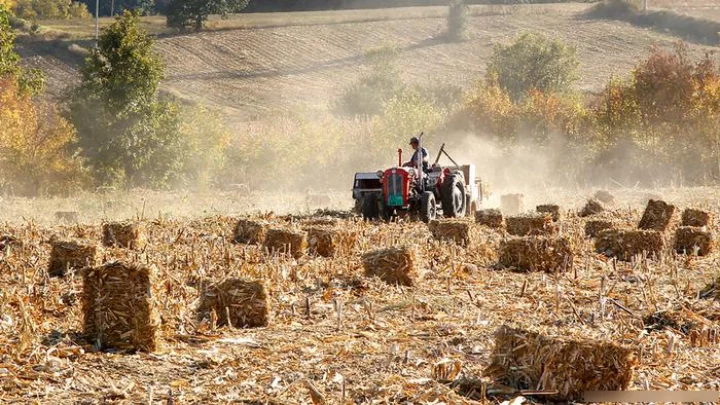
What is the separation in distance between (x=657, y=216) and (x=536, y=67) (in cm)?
6161

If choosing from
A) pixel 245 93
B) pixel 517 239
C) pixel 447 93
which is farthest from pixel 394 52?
pixel 517 239

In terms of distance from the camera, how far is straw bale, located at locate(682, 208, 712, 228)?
19.7 meters

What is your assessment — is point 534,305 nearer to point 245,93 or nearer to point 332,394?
point 332,394

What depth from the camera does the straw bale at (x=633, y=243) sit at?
54.6 ft

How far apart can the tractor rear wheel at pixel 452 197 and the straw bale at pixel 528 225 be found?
111 inches

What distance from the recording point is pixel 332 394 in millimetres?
7898

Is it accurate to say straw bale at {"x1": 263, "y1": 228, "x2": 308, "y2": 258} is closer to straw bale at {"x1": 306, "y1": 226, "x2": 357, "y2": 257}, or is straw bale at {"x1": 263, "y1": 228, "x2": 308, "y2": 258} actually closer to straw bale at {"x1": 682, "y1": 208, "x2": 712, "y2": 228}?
straw bale at {"x1": 306, "y1": 226, "x2": 357, "y2": 257}

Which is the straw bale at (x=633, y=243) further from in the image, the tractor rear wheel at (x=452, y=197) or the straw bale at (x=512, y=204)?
the straw bale at (x=512, y=204)

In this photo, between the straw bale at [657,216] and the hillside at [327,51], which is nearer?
the straw bale at [657,216]

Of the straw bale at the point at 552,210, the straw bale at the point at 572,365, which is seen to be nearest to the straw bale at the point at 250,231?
the straw bale at the point at 552,210

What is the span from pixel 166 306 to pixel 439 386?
3565mm

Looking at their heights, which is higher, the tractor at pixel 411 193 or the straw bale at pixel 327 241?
the tractor at pixel 411 193

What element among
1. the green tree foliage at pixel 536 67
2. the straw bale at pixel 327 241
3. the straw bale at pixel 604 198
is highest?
the green tree foliage at pixel 536 67

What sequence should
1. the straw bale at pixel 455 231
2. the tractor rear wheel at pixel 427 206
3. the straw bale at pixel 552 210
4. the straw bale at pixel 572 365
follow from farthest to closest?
the straw bale at pixel 552 210 < the tractor rear wheel at pixel 427 206 < the straw bale at pixel 455 231 < the straw bale at pixel 572 365
